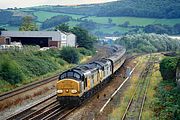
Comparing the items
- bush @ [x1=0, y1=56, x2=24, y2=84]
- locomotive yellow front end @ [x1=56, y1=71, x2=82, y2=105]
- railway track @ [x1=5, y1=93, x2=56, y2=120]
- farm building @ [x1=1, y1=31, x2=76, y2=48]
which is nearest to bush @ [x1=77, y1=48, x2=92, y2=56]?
farm building @ [x1=1, y1=31, x2=76, y2=48]

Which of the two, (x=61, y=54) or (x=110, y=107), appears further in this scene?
(x=61, y=54)

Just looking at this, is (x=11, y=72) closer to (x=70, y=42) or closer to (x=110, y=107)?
(x=110, y=107)

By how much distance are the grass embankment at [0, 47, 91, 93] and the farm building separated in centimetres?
977

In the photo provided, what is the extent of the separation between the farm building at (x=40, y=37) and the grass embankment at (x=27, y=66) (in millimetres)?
9771

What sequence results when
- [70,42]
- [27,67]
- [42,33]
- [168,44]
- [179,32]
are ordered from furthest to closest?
[179,32], [168,44], [70,42], [42,33], [27,67]

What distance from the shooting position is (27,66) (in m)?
55.0

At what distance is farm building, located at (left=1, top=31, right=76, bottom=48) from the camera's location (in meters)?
86.1

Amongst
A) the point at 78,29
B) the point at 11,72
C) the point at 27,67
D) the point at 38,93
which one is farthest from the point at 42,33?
the point at 38,93

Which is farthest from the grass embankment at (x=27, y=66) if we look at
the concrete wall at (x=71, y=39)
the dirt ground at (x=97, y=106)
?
the concrete wall at (x=71, y=39)

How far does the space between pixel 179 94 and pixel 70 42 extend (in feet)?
215

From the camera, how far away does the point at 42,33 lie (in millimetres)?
86875

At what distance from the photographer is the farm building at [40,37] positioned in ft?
282

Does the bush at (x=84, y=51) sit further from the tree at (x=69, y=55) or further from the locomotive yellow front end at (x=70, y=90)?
the locomotive yellow front end at (x=70, y=90)

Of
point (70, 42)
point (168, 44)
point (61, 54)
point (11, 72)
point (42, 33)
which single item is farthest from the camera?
point (168, 44)
